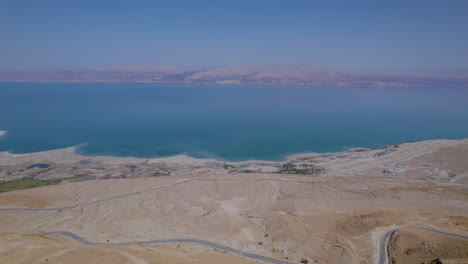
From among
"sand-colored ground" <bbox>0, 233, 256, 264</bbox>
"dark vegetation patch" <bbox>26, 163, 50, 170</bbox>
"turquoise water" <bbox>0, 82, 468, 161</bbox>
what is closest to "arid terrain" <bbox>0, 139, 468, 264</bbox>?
"sand-colored ground" <bbox>0, 233, 256, 264</bbox>

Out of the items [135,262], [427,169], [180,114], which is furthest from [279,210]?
[180,114]

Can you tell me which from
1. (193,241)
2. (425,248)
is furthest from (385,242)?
(193,241)

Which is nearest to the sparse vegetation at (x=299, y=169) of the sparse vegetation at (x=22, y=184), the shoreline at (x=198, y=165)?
the shoreline at (x=198, y=165)

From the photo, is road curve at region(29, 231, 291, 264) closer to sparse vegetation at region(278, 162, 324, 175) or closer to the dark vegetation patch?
sparse vegetation at region(278, 162, 324, 175)

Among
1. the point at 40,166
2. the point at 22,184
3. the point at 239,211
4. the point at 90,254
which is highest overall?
the point at 90,254

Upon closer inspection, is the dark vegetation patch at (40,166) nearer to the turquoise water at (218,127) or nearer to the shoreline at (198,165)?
the shoreline at (198,165)

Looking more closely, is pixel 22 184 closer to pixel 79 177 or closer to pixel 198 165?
pixel 79 177
